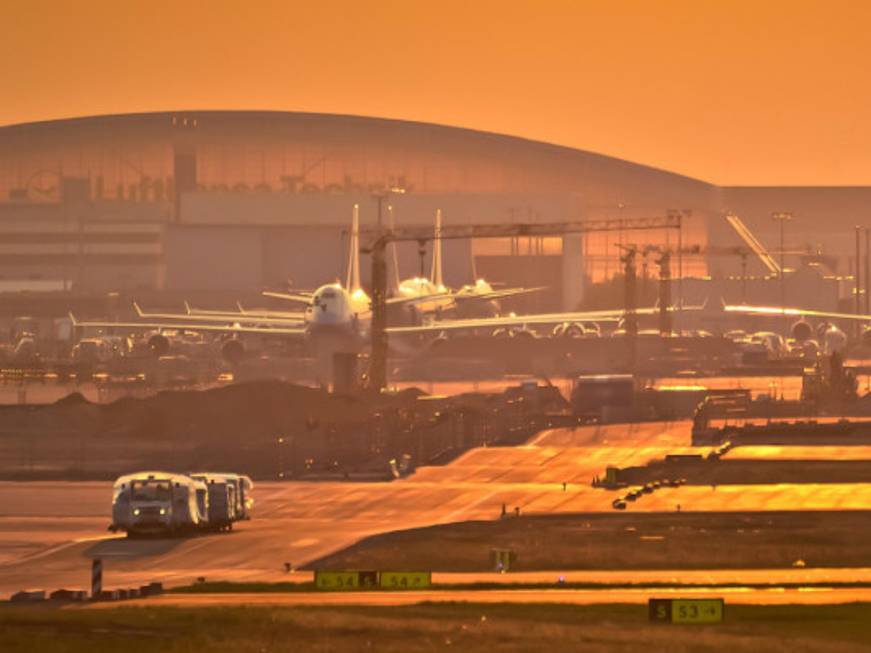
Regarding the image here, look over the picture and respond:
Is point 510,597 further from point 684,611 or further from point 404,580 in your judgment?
point 684,611

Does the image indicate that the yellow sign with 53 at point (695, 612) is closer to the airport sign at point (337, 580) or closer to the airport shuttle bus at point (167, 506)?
the airport sign at point (337, 580)

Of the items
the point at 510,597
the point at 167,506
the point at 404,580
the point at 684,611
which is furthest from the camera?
the point at 167,506

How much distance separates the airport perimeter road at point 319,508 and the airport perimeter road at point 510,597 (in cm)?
705

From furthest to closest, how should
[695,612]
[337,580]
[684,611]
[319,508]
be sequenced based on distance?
[319,508] → [337,580] → [695,612] → [684,611]

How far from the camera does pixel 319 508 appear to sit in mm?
106125

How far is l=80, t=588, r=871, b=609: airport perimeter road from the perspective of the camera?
6900 centimetres

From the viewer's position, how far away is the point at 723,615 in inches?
2562

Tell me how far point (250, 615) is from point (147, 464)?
217 ft

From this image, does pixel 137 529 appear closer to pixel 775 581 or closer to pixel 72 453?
pixel 775 581

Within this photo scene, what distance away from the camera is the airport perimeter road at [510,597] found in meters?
69.0

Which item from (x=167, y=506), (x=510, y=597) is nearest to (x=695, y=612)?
(x=510, y=597)

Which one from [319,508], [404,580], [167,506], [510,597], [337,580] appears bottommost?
[510,597]

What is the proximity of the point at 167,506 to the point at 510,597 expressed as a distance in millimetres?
25988

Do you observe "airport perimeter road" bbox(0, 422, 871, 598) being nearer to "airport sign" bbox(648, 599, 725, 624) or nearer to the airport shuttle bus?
the airport shuttle bus
